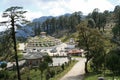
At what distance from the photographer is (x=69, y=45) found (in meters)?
141

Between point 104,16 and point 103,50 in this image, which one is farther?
point 104,16

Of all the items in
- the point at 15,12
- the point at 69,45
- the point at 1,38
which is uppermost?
the point at 15,12

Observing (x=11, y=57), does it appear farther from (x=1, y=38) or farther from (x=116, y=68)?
(x=116, y=68)

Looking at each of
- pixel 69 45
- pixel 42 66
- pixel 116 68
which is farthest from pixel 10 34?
pixel 69 45

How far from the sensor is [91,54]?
62.3m

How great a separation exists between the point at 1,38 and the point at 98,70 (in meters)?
36.3

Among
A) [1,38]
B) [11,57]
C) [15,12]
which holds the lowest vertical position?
[11,57]

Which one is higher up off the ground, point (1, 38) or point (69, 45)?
point (1, 38)

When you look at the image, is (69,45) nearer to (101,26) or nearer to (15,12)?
(101,26)

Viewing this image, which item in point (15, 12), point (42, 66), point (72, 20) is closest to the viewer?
point (15, 12)

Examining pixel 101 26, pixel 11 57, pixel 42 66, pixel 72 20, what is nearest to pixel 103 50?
pixel 42 66

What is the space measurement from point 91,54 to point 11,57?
3701 centimetres

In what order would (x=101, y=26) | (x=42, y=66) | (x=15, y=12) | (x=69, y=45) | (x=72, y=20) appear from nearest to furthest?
(x=15, y=12), (x=42, y=66), (x=69, y=45), (x=101, y=26), (x=72, y=20)

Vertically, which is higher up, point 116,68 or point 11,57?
point 11,57
